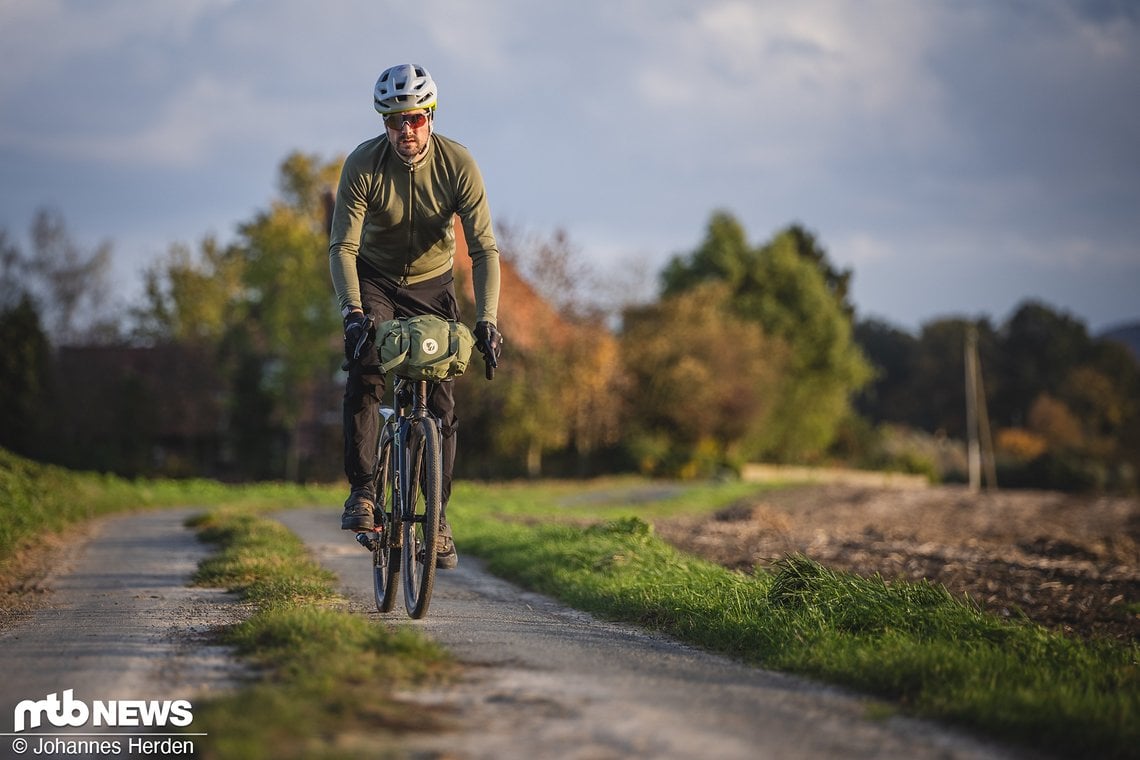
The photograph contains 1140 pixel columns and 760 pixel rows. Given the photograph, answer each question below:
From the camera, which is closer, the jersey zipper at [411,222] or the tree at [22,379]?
the jersey zipper at [411,222]

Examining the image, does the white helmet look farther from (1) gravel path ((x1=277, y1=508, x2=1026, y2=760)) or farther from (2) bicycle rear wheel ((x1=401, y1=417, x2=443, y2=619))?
(1) gravel path ((x1=277, y1=508, x2=1026, y2=760))

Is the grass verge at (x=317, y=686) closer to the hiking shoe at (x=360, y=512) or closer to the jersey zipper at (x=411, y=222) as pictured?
the hiking shoe at (x=360, y=512)

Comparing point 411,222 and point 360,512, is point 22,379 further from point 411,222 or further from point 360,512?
point 411,222

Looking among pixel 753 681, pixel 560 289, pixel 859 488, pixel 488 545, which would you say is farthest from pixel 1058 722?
pixel 560 289

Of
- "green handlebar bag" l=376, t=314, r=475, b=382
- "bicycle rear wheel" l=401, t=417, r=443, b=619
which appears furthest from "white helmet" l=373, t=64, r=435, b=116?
"bicycle rear wheel" l=401, t=417, r=443, b=619

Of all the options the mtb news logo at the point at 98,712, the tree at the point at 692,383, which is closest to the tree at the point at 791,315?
the tree at the point at 692,383

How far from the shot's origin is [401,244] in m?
6.21

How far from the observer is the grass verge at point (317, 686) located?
308 centimetres

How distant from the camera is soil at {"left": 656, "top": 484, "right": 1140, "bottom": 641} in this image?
8.82 m

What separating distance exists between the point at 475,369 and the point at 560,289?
531cm

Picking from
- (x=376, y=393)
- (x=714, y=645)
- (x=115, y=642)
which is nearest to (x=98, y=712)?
(x=115, y=642)

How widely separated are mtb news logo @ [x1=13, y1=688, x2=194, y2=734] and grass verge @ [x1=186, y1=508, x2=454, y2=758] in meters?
0.23

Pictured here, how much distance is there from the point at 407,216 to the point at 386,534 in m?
1.84

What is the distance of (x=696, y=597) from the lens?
6324mm
